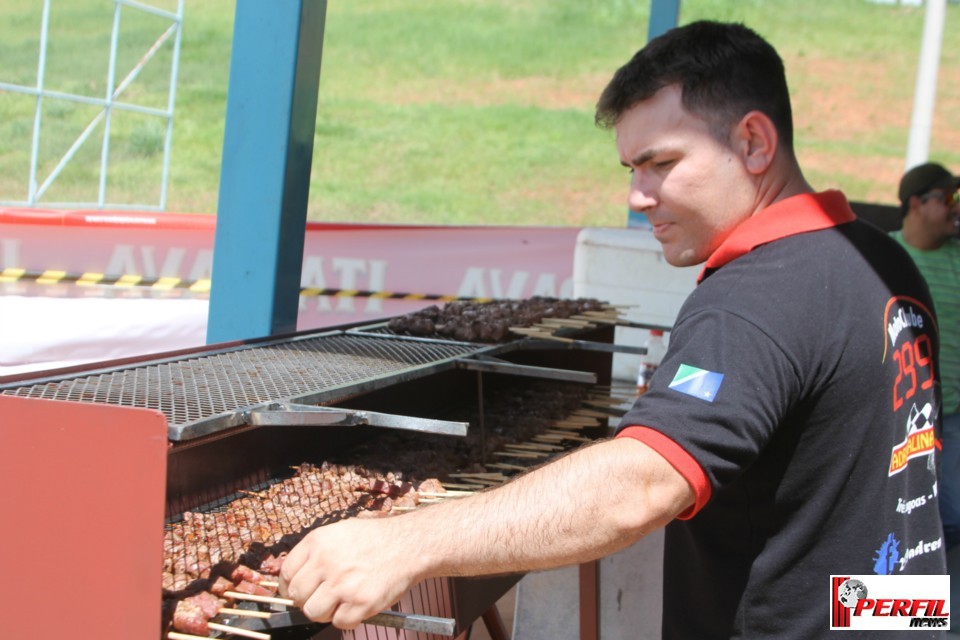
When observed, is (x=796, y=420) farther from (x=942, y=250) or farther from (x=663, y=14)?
(x=663, y=14)

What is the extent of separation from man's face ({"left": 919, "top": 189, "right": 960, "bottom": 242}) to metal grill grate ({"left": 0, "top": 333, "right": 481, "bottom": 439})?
122 inches

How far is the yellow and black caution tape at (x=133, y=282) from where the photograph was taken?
7402mm

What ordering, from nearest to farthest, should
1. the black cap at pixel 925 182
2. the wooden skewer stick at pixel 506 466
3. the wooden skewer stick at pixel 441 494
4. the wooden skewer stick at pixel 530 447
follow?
the wooden skewer stick at pixel 441 494
the wooden skewer stick at pixel 506 466
the wooden skewer stick at pixel 530 447
the black cap at pixel 925 182

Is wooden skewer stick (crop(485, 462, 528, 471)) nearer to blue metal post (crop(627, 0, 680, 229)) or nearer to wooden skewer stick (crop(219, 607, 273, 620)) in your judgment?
wooden skewer stick (crop(219, 607, 273, 620))

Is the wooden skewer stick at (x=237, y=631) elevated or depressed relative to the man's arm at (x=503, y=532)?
depressed

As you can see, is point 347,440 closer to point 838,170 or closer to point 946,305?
point 946,305

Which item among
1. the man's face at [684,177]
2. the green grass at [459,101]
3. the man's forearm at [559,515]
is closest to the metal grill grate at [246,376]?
the man's forearm at [559,515]

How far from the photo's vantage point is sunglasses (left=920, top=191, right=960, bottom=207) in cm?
541

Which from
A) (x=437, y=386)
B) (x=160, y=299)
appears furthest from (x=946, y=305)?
(x=160, y=299)

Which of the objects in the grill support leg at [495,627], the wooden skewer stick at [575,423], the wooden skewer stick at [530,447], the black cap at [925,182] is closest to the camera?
the wooden skewer stick at [530,447]

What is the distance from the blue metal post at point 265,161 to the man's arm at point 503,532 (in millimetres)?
2129

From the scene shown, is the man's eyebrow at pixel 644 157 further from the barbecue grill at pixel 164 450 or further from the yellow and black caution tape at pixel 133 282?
the yellow and black caution tape at pixel 133 282

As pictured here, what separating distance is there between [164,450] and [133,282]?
20.4 feet

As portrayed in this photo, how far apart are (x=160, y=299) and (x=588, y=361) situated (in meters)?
3.96
